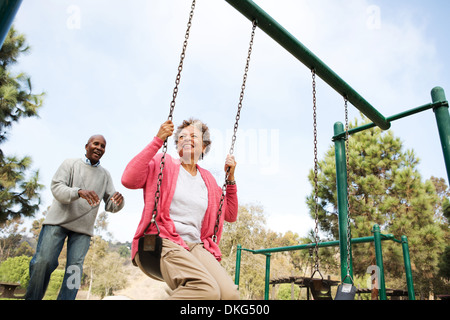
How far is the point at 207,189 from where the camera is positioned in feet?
6.43

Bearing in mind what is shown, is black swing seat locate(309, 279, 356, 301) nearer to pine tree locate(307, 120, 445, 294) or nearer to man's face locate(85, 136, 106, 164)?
man's face locate(85, 136, 106, 164)

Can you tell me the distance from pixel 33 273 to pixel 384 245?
11.7 metres

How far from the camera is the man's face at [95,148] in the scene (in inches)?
95.9

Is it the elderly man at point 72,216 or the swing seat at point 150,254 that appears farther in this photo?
the elderly man at point 72,216

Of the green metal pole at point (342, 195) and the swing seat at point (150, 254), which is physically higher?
the green metal pole at point (342, 195)

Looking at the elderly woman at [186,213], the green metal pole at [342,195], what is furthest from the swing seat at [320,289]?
the elderly woman at [186,213]

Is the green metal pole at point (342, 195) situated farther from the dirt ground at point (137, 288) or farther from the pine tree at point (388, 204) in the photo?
the dirt ground at point (137, 288)

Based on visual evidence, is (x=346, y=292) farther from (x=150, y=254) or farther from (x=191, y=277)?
(x=150, y=254)

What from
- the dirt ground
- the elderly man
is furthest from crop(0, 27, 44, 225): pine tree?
the dirt ground

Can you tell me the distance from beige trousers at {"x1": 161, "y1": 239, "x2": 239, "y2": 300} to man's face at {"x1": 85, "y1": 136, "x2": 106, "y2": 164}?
1.24 m

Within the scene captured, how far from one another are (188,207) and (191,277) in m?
0.43

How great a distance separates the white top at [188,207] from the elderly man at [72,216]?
24.8 inches

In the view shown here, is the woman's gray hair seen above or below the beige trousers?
above

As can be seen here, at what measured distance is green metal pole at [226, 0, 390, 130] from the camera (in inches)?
82.8
